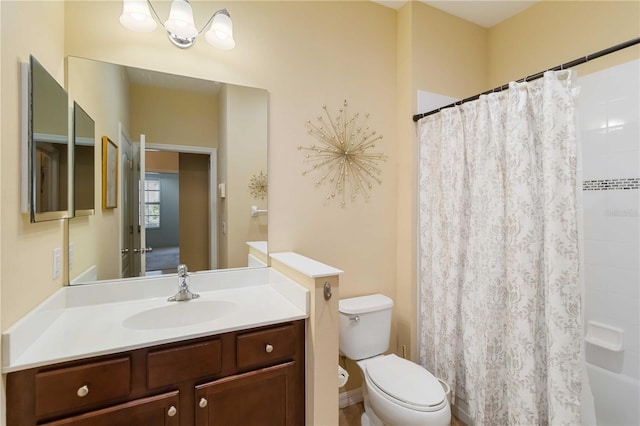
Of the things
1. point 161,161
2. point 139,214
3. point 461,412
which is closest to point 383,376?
point 461,412

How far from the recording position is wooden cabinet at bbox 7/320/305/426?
3.18 ft

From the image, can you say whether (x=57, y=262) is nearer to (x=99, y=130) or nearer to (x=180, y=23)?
(x=99, y=130)

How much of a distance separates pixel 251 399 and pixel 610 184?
→ 234 cm

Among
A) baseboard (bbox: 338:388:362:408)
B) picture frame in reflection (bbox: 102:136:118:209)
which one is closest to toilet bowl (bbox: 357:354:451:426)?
baseboard (bbox: 338:388:362:408)

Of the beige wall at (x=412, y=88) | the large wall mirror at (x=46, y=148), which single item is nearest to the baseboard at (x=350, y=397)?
the beige wall at (x=412, y=88)

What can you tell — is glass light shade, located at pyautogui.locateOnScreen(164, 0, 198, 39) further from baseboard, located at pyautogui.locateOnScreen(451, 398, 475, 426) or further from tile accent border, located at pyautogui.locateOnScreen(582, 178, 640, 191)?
baseboard, located at pyautogui.locateOnScreen(451, 398, 475, 426)

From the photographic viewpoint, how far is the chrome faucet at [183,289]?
1525 millimetres

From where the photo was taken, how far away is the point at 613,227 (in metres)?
1.81

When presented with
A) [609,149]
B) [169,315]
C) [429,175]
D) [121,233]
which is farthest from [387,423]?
[609,149]

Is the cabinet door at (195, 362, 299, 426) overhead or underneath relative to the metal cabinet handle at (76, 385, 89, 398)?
underneath

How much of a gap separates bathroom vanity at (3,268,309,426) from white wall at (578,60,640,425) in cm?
182

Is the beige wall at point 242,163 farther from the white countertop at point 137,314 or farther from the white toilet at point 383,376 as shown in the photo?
the white toilet at point 383,376

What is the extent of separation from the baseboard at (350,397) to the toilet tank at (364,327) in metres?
0.40

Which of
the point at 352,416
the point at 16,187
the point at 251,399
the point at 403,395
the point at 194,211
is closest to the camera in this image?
the point at 16,187
